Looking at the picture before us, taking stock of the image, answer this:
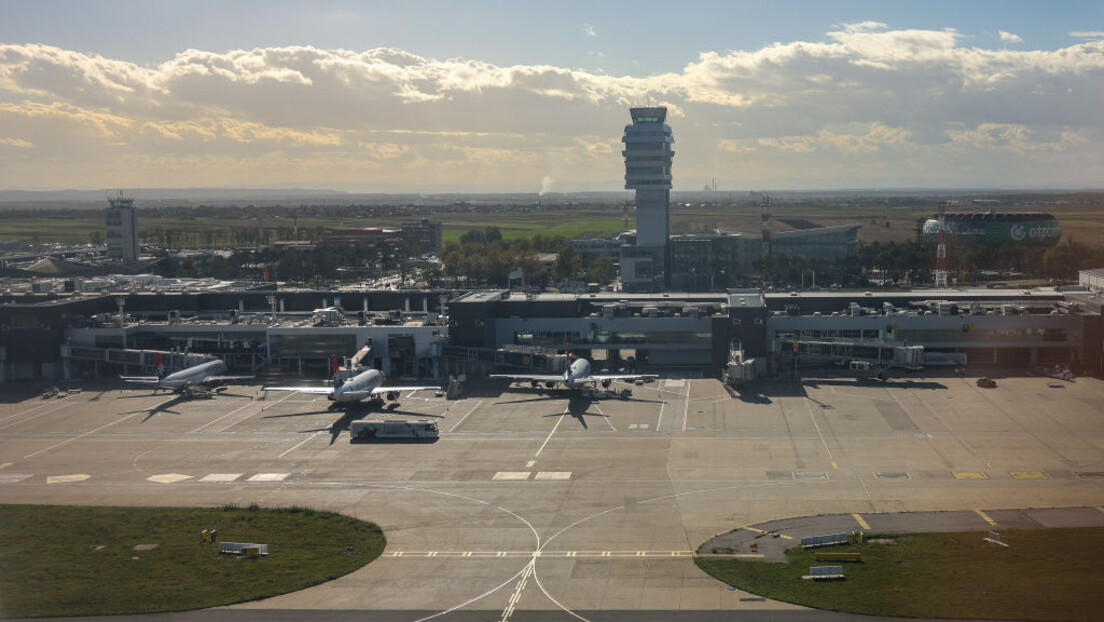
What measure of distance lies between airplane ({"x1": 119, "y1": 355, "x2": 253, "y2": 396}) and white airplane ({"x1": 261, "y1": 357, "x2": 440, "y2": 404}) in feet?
35.8

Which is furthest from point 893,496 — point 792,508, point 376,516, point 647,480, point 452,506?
point 376,516

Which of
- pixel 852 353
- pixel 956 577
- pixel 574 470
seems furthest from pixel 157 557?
pixel 852 353

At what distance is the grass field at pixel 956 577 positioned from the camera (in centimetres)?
4953

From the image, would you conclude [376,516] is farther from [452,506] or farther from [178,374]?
[178,374]

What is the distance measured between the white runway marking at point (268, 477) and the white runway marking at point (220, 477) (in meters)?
1.48

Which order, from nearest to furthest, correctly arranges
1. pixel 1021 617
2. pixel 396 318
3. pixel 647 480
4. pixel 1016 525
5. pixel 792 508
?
pixel 1021 617 → pixel 1016 525 → pixel 792 508 → pixel 647 480 → pixel 396 318

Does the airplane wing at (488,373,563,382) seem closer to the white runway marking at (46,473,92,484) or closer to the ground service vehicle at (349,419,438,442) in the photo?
the ground service vehicle at (349,419,438,442)

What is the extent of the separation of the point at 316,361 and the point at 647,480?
58.4 metres

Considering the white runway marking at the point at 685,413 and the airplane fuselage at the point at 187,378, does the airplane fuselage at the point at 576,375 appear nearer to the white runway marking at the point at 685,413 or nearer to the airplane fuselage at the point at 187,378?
the white runway marking at the point at 685,413

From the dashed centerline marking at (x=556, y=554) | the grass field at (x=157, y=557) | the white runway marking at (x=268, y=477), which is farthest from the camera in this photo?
the white runway marking at (x=268, y=477)

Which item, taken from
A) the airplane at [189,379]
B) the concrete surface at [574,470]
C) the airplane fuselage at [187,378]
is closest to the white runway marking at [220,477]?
the concrete surface at [574,470]

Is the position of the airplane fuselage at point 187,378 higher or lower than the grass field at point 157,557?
higher

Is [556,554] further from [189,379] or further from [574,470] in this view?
[189,379]

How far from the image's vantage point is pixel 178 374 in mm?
107312
